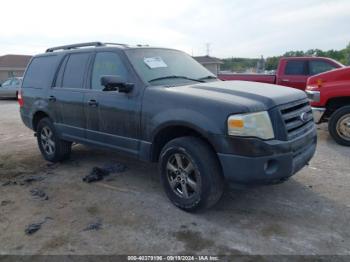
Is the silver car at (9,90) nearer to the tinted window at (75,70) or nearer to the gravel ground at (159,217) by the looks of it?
the gravel ground at (159,217)

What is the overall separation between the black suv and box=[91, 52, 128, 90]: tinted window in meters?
0.01

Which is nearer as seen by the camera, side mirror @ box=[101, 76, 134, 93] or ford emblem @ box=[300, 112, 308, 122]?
ford emblem @ box=[300, 112, 308, 122]

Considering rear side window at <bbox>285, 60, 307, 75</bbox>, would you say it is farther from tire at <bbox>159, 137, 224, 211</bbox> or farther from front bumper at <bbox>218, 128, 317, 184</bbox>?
tire at <bbox>159, 137, 224, 211</bbox>

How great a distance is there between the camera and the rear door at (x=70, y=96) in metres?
4.86

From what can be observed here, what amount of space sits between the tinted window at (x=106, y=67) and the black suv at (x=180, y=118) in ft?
0.05

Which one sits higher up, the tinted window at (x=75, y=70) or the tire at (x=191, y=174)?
the tinted window at (x=75, y=70)

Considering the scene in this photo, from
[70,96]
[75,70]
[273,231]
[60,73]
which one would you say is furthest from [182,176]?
[60,73]

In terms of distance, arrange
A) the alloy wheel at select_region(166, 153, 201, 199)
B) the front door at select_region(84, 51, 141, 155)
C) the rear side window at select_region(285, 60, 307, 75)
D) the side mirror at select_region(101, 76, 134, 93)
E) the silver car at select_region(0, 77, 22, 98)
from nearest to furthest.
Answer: the alloy wheel at select_region(166, 153, 201, 199), the side mirror at select_region(101, 76, 134, 93), the front door at select_region(84, 51, 141, 155), the rear side window at select_region(285, 60, 307, 75), the silver car at select_region(0, 77, 22, 98)

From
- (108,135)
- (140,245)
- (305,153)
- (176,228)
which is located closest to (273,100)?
(305,153)

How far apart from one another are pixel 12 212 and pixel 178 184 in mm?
1997

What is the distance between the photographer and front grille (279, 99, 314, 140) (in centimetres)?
341

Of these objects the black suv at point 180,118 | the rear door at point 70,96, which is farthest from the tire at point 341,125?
the rear door at point 70,96

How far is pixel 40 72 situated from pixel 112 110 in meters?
2.30

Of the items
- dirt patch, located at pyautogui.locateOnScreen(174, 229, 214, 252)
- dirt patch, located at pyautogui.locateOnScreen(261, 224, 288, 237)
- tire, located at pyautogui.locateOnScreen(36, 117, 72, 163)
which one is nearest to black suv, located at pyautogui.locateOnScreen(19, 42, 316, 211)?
tire, located at pyautogui.locateOnScreen(36, 117, 72, 163)
